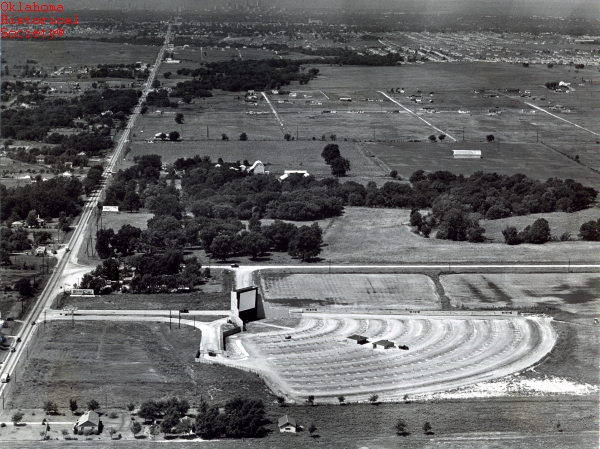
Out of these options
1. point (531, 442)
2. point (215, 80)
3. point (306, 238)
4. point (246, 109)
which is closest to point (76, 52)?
point (215, 80)

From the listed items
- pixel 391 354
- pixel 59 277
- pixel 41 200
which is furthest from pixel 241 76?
pixel 391 354

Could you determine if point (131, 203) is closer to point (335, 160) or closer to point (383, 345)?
point (335, 160)

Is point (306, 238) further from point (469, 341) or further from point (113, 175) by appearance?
point (113, 175)

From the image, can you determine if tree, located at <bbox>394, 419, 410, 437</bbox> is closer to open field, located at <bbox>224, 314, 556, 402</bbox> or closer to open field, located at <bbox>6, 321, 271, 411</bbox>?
open field, located at <bbox>224, 314, 556, 402</bbox>

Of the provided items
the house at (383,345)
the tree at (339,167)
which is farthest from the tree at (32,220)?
the house at (383,345)

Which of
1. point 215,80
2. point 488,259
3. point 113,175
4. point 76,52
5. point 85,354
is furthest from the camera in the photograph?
point 76,52

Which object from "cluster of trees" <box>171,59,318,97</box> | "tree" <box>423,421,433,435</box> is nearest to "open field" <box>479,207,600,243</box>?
"tree" <box>423,421,433,435</box>
